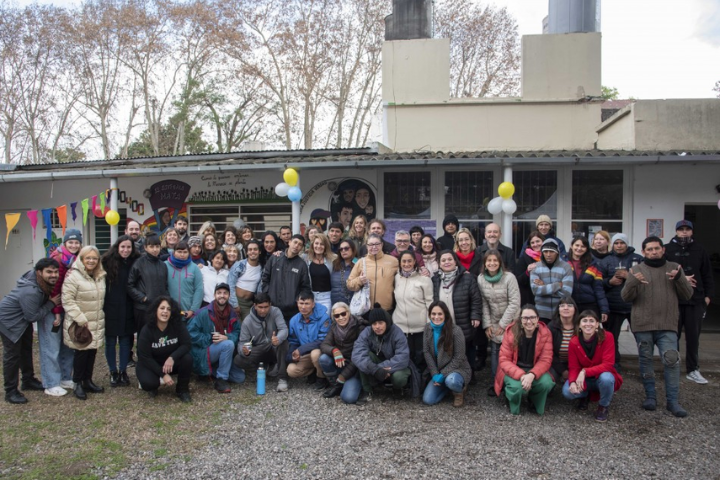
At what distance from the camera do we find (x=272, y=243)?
21.3 feet

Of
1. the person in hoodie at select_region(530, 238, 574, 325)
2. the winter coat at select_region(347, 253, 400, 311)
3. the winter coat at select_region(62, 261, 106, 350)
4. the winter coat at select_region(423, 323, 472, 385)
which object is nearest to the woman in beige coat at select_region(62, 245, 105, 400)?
the winter coat at select_region(62, 261, 106, 350)

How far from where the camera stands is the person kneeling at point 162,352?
5.27m

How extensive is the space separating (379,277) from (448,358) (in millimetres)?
1167

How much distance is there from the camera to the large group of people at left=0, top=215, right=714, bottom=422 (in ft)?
16.5

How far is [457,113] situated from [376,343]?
25.7ft

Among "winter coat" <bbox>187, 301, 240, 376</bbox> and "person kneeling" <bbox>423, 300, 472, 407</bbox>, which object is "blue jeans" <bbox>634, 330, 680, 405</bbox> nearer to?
"person kneeling" <bbox>423, 300, 472, 407</bbox>

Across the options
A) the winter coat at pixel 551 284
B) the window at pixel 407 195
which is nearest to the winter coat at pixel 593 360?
the winter coat at pixel 551 284

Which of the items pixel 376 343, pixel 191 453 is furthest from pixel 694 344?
pixel 191 453

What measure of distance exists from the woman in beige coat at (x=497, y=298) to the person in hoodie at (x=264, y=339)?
2247 millimetres

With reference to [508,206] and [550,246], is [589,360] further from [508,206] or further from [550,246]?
[508,206]

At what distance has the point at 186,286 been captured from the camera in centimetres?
593

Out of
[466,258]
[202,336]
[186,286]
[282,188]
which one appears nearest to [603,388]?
[466,258]

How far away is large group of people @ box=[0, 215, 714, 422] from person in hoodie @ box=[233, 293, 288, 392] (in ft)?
0.05

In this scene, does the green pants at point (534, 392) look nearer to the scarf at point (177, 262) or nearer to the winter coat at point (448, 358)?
the winter coat at point (448, 358)
